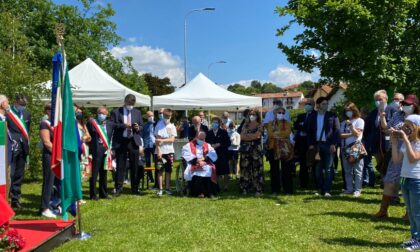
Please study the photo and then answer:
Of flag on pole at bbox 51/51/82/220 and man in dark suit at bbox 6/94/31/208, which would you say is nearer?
flag on pole at bbox 51/51/82/220

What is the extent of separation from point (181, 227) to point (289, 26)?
269 inches

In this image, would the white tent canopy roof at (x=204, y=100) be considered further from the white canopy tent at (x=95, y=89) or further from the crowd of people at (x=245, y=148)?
the crowd of people at (x=245, y=148)

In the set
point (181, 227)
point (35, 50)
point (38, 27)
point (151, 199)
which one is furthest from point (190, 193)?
point (38, 27)

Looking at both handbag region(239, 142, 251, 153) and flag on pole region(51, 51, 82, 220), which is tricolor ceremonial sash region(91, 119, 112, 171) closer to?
handbag region(239, 142, 251, 153)

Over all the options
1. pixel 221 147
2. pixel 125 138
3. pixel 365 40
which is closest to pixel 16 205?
pixel 125 138

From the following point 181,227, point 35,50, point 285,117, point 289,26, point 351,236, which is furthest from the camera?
point 35,50

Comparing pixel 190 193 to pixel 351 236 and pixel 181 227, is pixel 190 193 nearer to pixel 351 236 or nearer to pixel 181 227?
pixel 181 227

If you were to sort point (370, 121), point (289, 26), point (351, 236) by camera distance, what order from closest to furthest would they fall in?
point (351, 236) < point (370, 121) < point (289, 26)

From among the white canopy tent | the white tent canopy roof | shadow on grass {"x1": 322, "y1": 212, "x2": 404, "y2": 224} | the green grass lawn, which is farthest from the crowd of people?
the white tent canopy roof

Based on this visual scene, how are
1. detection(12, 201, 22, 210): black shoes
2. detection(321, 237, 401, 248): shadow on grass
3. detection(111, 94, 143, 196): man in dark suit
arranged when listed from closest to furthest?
detection(321, 237, 401, 248): shadow on grass < detection(12, 201, 22, 210): black shoes < detection(111, 94, 143, 196): man in dark suit

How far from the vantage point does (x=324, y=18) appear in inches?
417

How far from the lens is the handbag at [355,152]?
943cm

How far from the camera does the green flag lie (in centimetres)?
634

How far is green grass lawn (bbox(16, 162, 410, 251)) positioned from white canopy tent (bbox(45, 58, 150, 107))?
477 centimetres
